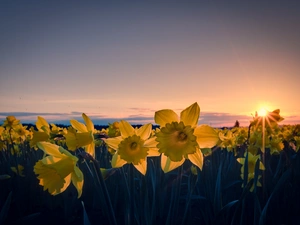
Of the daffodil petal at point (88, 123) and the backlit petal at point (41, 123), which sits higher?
the daffodil petal at point (88, 123)

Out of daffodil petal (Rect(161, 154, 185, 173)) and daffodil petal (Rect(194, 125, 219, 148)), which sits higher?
daffodil petal (Rect(194, 125, 219, 148))

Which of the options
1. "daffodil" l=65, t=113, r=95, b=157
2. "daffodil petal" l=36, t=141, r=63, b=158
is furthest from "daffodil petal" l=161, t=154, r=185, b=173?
"daffodil petal" l=36, t=141, r=63, b=158

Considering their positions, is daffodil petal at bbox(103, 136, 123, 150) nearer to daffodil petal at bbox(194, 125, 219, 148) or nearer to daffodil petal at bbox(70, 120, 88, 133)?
daffodil petal at bbox(70, 120, 88, 133)

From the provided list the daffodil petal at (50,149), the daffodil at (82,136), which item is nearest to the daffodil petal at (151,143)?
the daffodil at (82,136)

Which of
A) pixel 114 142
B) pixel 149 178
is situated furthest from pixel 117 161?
pixel 149 178

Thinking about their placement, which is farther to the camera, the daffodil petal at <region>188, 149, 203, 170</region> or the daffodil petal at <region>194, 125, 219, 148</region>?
the daffodil petal at <region>188, 149, 203, 170</region>

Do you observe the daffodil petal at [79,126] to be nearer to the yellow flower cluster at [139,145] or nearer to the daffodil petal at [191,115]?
the yellow flower cluster at [139,145]

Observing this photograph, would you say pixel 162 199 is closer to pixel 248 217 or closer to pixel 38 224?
pixel 248 217
